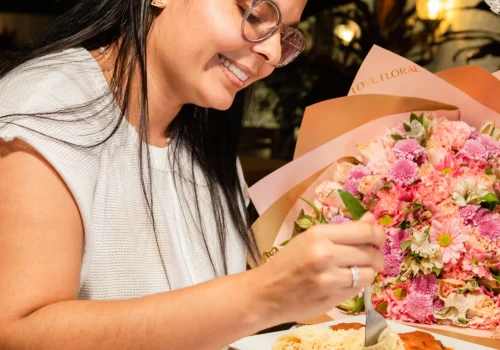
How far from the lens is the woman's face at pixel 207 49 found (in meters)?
1.25

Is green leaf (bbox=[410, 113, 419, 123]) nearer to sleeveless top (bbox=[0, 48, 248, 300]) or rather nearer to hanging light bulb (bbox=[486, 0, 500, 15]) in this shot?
hanging light bulb (bbox=[486, 0, 500, 15])

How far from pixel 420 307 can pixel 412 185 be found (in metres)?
0.26

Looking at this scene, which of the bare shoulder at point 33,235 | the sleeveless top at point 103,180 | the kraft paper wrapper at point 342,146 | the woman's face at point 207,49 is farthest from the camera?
the kraft paper wrapper at point 342,146

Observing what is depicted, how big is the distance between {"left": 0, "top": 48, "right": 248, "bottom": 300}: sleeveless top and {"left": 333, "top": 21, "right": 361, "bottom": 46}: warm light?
76 cm

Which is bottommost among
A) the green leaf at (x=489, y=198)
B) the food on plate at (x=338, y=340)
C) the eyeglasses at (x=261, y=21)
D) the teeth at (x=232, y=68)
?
the food on plate at (x=338, y=340)

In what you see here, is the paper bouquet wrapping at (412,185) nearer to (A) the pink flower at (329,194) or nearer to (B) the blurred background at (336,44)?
(A) the pink flower at (329,194)

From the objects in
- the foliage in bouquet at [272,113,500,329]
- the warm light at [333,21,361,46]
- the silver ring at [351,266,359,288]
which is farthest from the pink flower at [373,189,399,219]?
the warm light at [333,21,361,46]

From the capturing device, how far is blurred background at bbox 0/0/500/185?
1.81 metres

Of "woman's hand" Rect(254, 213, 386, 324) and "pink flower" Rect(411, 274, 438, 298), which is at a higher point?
"woman's hand" Rect(254, 213, 386, 324)

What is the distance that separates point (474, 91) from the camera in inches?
60.5

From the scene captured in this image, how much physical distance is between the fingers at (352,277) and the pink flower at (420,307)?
0.51 meters

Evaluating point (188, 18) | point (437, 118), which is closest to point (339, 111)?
point (437, 118)

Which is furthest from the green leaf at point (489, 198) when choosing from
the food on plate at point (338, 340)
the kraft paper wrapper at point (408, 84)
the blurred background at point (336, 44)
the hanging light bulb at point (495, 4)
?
the blurred background at point (336, 44)

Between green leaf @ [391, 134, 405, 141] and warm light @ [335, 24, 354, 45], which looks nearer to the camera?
green leaf @ [391, 134, 405, 141]
